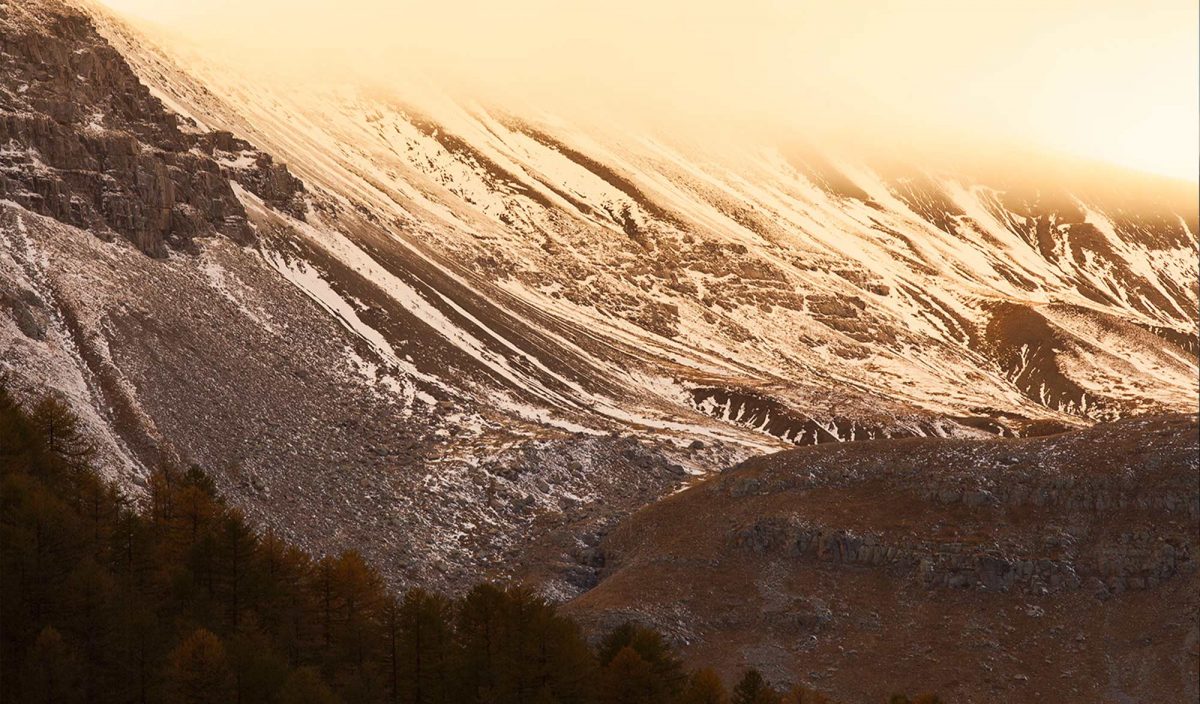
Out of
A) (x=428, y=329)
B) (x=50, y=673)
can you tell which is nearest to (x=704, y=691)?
(x=50, y=673)

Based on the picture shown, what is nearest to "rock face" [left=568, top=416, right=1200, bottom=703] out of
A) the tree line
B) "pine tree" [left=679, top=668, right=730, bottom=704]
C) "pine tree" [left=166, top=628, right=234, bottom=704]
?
the tree line

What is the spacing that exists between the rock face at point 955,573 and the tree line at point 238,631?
7.97m

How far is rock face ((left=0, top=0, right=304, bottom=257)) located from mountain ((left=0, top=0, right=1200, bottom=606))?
25 cm

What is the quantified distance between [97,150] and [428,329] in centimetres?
2854

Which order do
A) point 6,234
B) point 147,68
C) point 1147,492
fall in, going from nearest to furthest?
point 1147,492 → point 6,234 → point 147,68

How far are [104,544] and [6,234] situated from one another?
1885 inches

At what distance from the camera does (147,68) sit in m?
145

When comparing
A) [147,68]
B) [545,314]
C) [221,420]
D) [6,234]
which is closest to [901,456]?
[221,420]

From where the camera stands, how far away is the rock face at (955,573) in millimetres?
49062

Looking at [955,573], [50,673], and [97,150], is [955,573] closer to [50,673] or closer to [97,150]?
[50,673]

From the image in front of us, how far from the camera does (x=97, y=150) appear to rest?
9544cm

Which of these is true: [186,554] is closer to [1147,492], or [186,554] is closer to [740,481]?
[740,481]

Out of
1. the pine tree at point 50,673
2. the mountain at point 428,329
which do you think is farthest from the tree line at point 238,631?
the mountain at point 428,329

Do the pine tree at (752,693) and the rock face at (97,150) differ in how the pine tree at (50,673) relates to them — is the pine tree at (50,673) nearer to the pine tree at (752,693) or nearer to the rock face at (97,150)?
the pine tree at (752,693)
